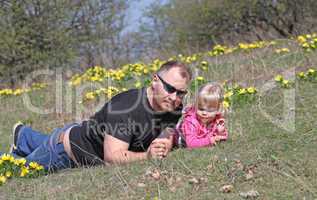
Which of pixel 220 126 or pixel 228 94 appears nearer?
pixel 220 126

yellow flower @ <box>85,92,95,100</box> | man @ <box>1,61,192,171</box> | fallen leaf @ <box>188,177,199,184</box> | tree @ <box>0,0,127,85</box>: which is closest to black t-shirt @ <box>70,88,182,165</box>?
man @ <box>1,61,192,171</box>

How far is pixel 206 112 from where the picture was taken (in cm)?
481

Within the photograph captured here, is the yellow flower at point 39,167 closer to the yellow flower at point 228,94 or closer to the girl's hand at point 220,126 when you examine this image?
the girl's hand at point 220,126

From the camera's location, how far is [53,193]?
13.2 feet

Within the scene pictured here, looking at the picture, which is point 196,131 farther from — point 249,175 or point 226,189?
point 226,189

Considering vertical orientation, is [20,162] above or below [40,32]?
below

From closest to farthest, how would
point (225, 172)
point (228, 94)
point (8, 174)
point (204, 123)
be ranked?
point (225, 172) < point (8, 174) < point (204, 123) < point (228, 94)

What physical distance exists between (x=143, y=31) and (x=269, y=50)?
63.4 ft

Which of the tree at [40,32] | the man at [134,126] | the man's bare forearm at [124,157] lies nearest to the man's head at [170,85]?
the man at [134,126]

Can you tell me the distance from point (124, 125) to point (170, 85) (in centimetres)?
47

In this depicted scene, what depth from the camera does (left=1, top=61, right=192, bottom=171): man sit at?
14.6 feet

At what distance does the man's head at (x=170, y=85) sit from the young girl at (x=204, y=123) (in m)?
0.33

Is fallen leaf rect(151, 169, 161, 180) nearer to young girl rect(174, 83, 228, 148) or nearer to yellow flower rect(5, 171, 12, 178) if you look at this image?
young girl rect(174, 83, 228, 148)

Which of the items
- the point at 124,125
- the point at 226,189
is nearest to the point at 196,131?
the point at 124,125
